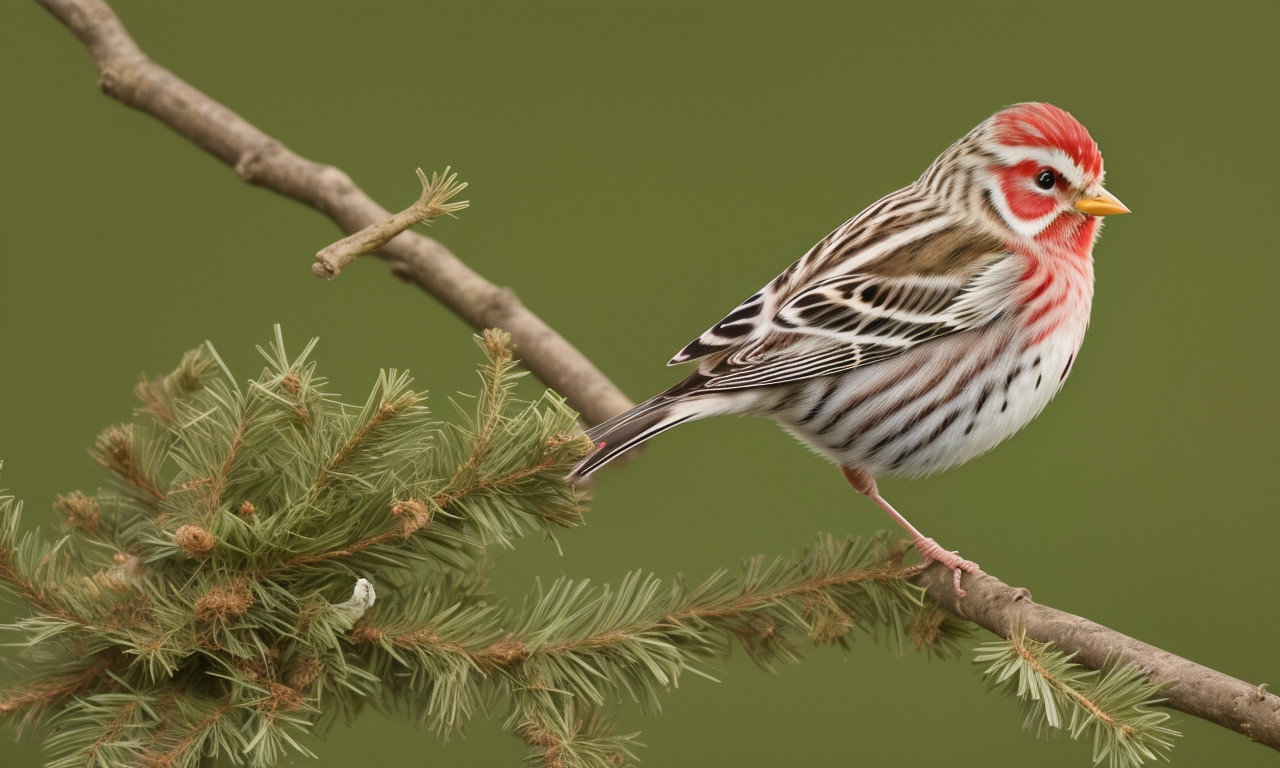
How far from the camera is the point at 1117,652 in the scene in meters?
1.03

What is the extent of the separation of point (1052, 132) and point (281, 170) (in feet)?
3.46

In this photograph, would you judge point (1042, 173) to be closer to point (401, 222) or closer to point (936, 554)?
point (936, 554)

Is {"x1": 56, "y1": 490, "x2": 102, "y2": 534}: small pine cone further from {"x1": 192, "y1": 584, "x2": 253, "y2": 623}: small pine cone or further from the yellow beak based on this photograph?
the yellow beak

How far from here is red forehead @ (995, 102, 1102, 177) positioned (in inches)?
55.0

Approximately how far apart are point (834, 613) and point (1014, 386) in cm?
43

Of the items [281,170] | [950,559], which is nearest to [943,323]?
[950,559]

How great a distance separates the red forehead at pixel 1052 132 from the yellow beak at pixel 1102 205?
0.10 feet

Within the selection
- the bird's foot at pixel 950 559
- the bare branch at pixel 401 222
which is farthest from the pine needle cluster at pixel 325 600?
the bird's foot at pixel 950 559

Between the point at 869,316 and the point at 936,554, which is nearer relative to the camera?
the point at 936,554

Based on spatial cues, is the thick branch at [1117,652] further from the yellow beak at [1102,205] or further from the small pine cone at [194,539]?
the small pine cone at [194,539]

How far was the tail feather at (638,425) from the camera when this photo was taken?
119 cm

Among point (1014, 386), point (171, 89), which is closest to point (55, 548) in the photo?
point (171, 89)

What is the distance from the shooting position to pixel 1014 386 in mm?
1459

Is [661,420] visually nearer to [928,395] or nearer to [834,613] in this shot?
[834,613]
